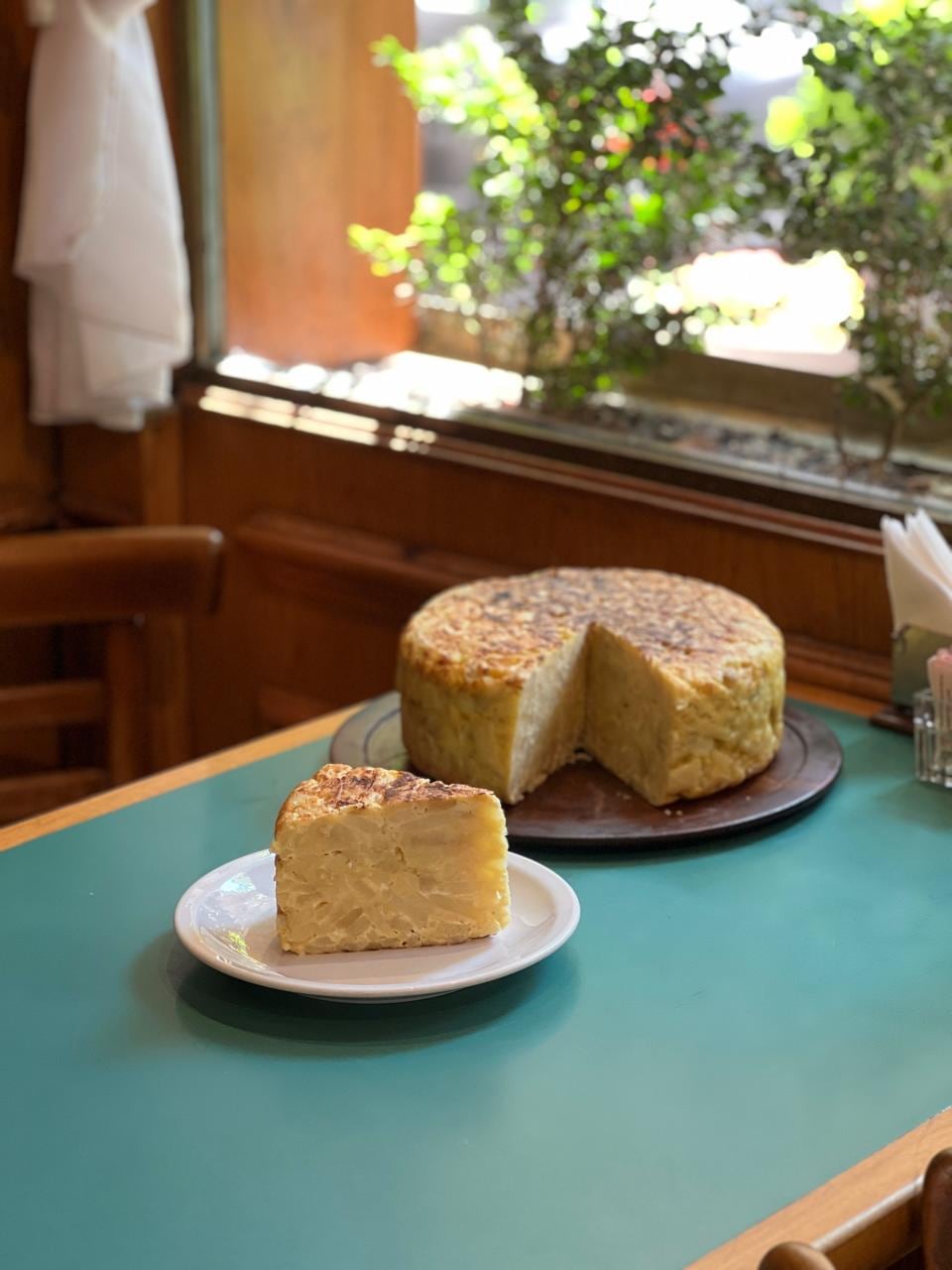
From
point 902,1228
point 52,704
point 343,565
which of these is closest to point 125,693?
point 52,704

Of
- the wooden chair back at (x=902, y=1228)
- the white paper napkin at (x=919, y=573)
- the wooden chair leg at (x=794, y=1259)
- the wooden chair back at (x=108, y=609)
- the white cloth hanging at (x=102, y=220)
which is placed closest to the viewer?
the wooden chair leg at (x=794, y=1259)

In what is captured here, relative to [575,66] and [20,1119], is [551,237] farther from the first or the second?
[20,1119]

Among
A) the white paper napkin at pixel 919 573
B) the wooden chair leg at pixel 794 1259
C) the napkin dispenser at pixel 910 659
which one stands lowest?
the wooden chair leg at pixel 794 1259

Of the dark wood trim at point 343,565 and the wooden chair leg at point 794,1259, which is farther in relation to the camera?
the dark wood trim at point 343,565

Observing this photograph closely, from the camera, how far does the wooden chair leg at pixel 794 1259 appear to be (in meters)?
0.80

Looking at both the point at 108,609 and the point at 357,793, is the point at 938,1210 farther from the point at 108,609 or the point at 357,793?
the point at 108,609

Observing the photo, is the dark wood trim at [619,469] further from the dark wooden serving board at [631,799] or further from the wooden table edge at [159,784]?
the wooden table edge at [159,784]

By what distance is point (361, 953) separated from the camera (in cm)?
119

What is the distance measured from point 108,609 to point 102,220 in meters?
0.66

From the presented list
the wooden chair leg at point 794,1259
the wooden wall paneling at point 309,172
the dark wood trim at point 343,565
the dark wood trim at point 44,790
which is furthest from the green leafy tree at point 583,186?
Answer: the wooden chair leg at point 794,1259

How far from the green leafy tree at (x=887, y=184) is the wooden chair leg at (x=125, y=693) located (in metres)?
0.97

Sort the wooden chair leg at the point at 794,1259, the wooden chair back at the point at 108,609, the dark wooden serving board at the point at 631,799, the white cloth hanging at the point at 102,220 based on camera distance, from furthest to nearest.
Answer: the white cloth hanging at the point at 102,220, the wooden chair back at the point at 108,609, the dark wooden serving board at the point at 631,799, the wooden chair leg at the point at 794,1259

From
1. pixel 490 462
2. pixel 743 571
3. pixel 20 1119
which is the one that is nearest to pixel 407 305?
pixel 490 462

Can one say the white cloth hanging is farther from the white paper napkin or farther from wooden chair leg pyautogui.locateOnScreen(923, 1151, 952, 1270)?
wooden chair leg pyautogui.locateOnScreen(923, 1151, 952, 1270)
